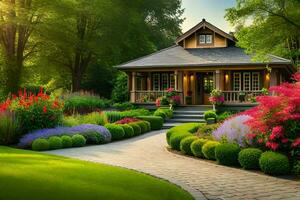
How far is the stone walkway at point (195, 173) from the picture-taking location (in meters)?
7.56

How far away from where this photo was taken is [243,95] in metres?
28.7

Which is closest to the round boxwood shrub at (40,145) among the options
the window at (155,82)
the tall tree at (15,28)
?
the tall tree at (15,28)

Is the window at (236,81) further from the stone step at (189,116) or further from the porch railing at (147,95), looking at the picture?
the stone step at (189,116)

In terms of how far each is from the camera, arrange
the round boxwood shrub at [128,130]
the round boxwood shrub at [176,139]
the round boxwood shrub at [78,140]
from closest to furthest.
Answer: the round boxwood shrub at [176,139] → the round boxwood shrub at [78,140] → the round boxwood shrub at [128,130]

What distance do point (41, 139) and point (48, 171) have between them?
8009 millimetres

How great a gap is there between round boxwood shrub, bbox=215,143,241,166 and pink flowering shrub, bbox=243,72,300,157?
517mm

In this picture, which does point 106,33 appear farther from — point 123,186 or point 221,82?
point 123,186

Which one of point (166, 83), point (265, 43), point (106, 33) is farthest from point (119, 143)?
point (106, 33)

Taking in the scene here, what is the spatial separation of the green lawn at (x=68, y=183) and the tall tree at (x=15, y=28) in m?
25.2

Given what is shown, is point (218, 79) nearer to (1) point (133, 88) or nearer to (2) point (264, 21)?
(1) point (133, 88)

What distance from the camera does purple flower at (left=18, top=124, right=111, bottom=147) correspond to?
14103mm

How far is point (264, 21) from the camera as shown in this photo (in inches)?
919

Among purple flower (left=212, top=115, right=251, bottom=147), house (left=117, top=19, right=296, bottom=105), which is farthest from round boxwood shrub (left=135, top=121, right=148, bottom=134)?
house (left=117, top=19, right=296, bottom=105)

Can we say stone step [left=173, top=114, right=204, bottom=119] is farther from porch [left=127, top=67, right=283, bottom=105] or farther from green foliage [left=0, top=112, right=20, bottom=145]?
green foliage [left=0, top=112, right=20, bottom=145]
